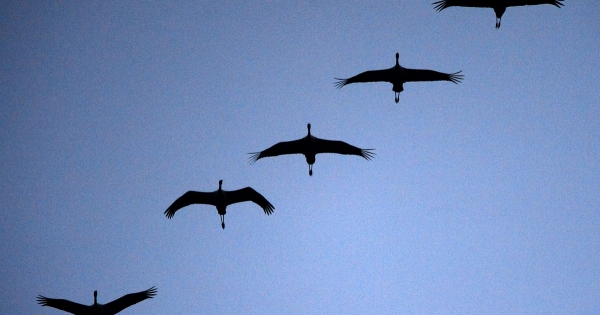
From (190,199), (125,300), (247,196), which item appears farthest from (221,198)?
(125,300)

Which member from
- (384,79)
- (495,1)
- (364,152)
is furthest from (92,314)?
(495,1)

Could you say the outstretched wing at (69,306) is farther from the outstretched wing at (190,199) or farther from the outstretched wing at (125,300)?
the outstretched wing at (190,199)

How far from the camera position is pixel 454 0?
33.2 meters

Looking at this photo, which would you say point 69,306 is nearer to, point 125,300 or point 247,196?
point 125,300

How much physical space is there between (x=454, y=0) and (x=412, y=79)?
4.50 metres

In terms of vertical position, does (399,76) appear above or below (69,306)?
above

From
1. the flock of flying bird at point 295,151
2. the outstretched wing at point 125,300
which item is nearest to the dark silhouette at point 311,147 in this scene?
the flock of flying bird at point 295,151

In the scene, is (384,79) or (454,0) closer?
(454,0)

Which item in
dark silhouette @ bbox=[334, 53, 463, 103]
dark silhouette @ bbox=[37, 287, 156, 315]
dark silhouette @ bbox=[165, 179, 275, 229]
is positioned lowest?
dark silhouette @ bbox=[37, 287, 156, 315]

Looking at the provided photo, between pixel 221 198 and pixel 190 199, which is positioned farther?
pixel 190 199

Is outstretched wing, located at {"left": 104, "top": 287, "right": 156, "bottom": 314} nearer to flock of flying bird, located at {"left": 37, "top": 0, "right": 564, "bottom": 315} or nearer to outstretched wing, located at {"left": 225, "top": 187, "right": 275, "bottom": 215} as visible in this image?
flock of flying bird, located at {"left": 37, "top": 0, "right": 564, "bottom": 315}

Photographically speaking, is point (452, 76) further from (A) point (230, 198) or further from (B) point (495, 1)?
(A) point (230, 198)

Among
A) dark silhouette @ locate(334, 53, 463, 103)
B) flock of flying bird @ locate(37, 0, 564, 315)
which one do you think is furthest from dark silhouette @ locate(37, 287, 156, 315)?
dark silhouette @ locate(334, 53, 463, 103)

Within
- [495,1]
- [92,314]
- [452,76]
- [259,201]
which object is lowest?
[92,314]
